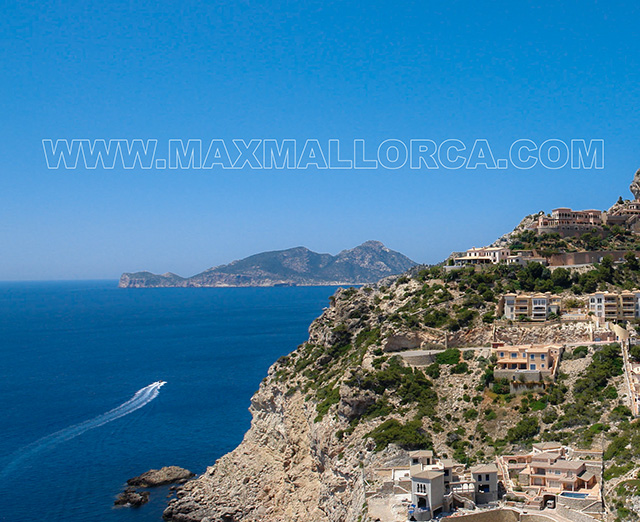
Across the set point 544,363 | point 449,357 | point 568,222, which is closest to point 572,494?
point 544,363

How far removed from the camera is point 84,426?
6038 cm

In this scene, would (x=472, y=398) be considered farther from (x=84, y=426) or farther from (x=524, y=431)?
(x=84, y=426)

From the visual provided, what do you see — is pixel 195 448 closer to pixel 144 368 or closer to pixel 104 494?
pixel 104 494

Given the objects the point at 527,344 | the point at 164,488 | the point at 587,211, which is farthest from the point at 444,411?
the point at 587,211

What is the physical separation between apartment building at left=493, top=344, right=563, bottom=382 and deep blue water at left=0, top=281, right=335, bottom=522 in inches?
949

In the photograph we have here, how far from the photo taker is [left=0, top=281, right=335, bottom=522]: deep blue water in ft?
151

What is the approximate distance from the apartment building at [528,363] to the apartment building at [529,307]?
471 cm

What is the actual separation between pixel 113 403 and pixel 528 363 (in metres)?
46.9

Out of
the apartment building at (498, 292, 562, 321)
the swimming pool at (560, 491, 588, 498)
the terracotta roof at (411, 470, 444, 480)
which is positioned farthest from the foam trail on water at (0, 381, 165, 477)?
the swimming pool at (560, 491, 588, 498)

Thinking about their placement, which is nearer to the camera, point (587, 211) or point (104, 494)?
point (104, 494)

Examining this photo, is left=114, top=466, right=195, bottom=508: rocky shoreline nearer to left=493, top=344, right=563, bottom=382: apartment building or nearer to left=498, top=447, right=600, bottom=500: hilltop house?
left=493, top=344, right=563, bottom=382: apartment building

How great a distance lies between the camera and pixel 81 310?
183750 mm

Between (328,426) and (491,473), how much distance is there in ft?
43.3

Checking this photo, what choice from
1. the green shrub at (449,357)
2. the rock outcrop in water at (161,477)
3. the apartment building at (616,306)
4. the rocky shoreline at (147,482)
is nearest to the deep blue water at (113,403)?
the rocky shoreline at (147,482)
